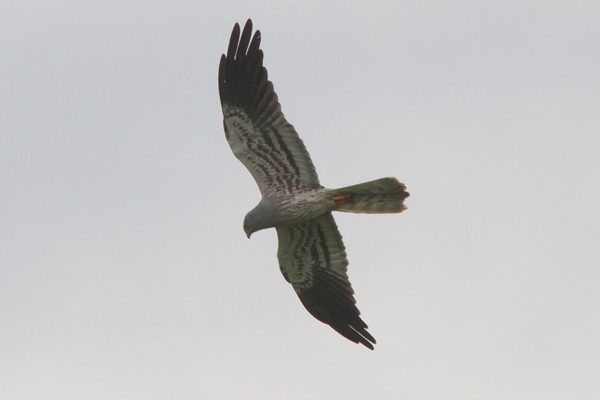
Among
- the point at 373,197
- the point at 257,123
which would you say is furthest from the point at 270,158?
the point at 373,197

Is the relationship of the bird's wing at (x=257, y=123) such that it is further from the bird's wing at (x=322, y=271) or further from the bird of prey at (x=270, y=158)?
the bird's wing at (x=322, y=271)

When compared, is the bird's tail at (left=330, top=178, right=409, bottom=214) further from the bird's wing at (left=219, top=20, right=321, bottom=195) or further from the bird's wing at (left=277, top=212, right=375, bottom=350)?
the bird's wing at (left=277, top=212, right=375, bottom=350)

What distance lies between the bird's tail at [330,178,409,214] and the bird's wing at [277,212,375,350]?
1.97ft

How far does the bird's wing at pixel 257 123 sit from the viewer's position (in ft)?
40.5

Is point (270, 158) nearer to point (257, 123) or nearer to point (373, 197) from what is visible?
point (257, 123)

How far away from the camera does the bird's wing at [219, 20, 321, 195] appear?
12.3 meters

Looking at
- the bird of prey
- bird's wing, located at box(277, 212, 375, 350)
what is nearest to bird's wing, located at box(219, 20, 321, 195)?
the bird of prey

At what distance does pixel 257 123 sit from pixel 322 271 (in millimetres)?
2513

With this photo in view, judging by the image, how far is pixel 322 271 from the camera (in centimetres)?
1346

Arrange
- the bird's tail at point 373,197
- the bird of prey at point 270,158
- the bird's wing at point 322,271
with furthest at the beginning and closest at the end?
the bird's wing at point 322,271 → the bird of prey at point 270,158 → the bird's tail at point 373,197

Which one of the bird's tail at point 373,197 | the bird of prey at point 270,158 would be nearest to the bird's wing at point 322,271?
the bird of prey at point 270,158

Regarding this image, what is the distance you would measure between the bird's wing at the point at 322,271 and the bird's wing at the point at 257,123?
884 mm

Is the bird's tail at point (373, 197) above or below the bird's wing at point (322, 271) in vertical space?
above

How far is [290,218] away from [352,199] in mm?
886
